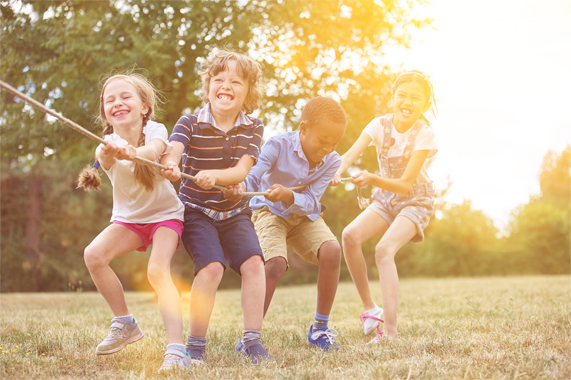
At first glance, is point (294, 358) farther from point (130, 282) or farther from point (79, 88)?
point (130, 282)

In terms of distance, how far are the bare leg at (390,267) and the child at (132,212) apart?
158cm

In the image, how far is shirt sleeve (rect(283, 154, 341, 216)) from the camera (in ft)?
12.0

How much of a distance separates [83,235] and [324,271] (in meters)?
19.6

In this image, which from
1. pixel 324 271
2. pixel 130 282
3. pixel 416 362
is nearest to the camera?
pixel 416 362

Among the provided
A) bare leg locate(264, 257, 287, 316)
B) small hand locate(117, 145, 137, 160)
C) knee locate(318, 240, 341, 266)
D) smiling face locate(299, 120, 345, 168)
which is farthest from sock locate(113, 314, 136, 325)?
smiling face locate(299, 120, 345, 168)

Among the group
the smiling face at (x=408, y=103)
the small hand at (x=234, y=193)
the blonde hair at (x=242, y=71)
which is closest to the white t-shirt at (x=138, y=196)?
the small hand at (x=234, y=193)

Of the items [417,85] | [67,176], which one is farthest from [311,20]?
[67,176]

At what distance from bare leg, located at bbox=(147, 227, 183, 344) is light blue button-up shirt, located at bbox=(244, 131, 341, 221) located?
28.1 inches

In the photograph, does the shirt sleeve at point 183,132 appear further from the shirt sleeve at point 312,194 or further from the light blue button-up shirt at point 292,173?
the shirt sleeve at point 312,194

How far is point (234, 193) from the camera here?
128 inches

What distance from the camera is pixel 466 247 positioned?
3381 cm

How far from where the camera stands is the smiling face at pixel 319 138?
360cm

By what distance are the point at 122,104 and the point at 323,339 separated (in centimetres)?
210

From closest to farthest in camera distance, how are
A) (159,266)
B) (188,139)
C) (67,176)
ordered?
(159,266), (188,139), (67,176)
